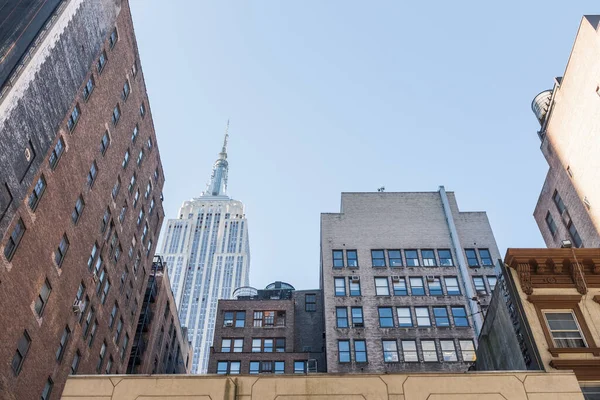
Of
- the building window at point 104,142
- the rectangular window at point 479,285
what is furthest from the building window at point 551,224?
the building window at point 104,142

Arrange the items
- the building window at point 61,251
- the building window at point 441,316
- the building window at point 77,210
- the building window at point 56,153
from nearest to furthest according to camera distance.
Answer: the building window at point 56,153 → the building window at point 61,251 → the building window at point 77,210 → the building window at point 441,316

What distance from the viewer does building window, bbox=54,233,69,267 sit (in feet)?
127

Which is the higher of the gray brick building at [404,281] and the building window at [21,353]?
the gray brick building at [404,281]

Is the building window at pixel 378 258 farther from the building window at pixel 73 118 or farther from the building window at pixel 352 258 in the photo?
the building window at pixel 73 118

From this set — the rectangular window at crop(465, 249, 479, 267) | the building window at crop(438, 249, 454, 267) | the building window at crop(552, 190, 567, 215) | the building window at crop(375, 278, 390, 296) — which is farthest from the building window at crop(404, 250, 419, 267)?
the building window at crop(552, 190, 567, 215)

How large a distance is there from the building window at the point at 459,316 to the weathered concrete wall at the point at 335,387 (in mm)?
34223

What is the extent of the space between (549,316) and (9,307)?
2835cm

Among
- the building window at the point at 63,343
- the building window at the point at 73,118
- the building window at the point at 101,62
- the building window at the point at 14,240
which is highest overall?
the building window at the point at 101,62

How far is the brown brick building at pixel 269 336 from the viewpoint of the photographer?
56625mm

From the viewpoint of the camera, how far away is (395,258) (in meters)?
59.4

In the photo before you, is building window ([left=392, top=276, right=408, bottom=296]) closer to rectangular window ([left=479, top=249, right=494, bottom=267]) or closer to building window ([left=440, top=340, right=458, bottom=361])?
building window ([left=440, top=340, right=458, bottom=361])

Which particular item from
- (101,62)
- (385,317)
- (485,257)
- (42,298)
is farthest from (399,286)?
(101,62)

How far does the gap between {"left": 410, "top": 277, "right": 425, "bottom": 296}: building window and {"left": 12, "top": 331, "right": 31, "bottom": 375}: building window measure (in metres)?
35.5

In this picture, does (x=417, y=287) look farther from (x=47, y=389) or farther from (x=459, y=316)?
(x=47, y=389)
